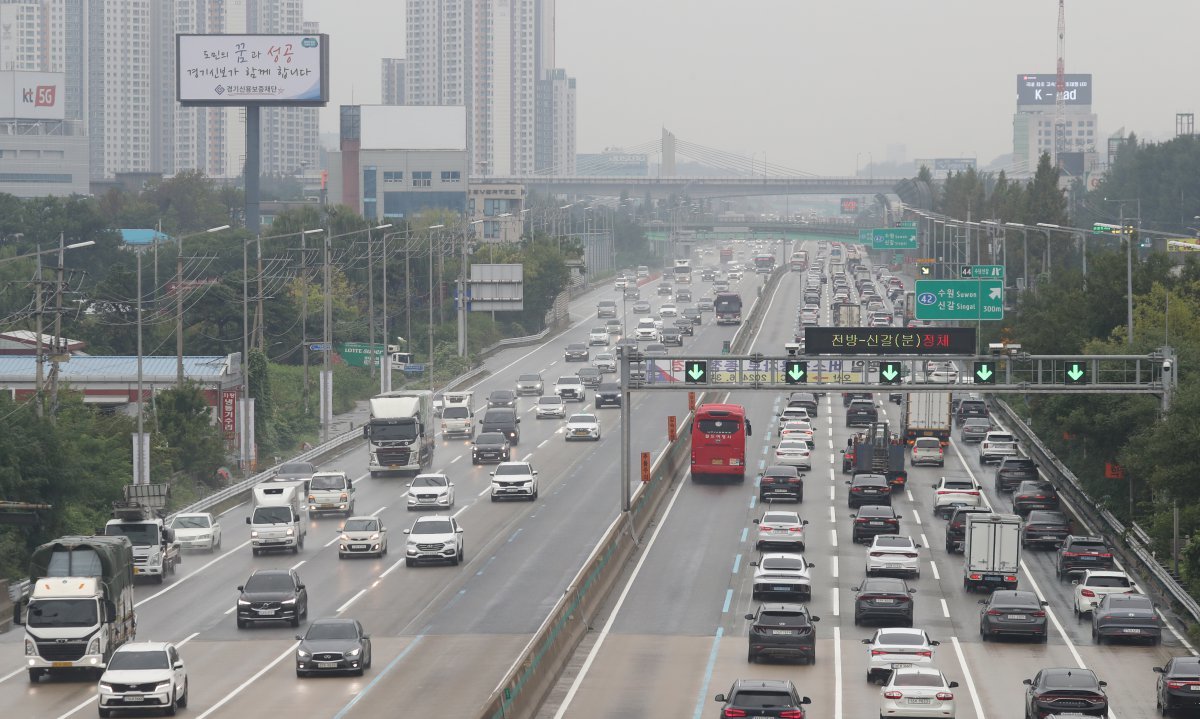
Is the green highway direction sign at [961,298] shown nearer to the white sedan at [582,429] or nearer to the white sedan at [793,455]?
the white sedan at [793,455]

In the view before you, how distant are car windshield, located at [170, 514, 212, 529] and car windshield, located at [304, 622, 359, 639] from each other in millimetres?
21225

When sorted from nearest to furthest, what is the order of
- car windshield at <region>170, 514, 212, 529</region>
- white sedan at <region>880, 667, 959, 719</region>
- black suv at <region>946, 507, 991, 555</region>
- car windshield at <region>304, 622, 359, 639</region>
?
white sedan at <region>880, 667, 959, 719</region>
car windshield at <region>304, 622, 359, 639</region>
black suv at <region>946, 507, 991, 555</region>
car windshield at <region>170, 514, 212, 529</region>

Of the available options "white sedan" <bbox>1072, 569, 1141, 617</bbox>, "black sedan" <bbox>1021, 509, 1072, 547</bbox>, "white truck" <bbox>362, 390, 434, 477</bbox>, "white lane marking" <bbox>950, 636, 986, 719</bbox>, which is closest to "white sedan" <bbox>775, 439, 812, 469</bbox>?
"white truck" <bbox>362, 390, 434, 477</bbox>

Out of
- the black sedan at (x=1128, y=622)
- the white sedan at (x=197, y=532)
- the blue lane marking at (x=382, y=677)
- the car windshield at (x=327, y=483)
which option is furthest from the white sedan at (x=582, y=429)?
the black sedan at (x=1128, y=622)

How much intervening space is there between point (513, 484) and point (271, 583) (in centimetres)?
2355

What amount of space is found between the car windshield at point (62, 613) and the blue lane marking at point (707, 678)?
1232 cm

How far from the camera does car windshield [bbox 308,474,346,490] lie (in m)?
64.2

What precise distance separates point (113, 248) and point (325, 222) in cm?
3043

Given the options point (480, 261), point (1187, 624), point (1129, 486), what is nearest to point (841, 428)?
point (1129, 486)

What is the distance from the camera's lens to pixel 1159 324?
7400 centimetres

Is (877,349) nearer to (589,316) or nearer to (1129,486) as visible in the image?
(1129,486)

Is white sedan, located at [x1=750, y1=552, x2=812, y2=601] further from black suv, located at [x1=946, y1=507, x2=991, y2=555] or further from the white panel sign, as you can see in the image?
the white panel sign

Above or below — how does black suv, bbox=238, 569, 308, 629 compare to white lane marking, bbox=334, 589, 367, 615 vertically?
above

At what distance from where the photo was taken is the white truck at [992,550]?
4875cm
